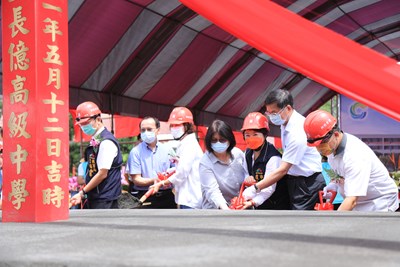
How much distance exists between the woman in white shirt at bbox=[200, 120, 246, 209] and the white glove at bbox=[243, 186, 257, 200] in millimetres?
177

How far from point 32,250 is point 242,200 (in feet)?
8.58

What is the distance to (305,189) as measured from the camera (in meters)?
4.62

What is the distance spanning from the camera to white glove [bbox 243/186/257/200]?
4566mm

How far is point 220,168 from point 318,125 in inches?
46.5

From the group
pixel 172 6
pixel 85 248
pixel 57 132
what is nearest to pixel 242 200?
pixel 57 132

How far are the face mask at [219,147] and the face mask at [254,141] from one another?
166 millimetres

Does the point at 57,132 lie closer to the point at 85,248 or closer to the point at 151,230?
the point at 151,230

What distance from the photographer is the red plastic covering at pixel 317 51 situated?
8.84ft

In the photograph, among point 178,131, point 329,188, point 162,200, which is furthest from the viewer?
point 162,200

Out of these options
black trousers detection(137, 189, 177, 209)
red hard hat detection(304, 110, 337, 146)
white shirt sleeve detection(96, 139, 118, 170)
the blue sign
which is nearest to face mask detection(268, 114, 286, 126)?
red hard hat detection(304, 110, 337, 146)

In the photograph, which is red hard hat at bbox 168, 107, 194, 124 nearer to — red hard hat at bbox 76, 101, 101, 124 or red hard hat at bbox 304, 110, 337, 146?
red hard hat at bbox 76, 101, 101, 124

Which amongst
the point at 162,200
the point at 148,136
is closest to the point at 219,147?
the point at 162,200

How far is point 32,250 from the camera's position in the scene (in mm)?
2176

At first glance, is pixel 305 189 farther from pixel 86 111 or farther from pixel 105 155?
pixel 86 111
